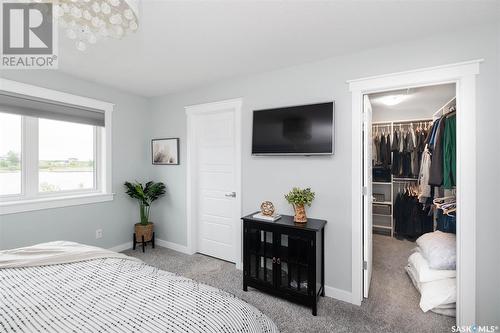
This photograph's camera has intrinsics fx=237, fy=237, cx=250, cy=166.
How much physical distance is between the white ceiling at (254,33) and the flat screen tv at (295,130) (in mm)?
527

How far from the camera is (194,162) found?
3.55 metres

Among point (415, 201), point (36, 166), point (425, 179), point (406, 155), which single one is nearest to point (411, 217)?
point (415, 201)

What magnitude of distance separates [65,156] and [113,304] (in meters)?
2.77

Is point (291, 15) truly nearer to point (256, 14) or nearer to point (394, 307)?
point (256, 14)

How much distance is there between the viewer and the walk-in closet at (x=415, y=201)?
2238mm

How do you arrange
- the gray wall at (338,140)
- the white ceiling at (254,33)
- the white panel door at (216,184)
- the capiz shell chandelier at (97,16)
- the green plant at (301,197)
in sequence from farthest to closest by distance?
1. the white panel door at (216,184)
2. the green plant at (301,197)
3. the gray wall at (338,140)
4. the white ceiling at (254,33)
5. the capiz shell chandelier at (97,16)

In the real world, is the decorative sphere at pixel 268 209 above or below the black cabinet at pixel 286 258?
above

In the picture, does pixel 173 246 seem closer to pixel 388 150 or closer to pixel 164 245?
pixel 164 245

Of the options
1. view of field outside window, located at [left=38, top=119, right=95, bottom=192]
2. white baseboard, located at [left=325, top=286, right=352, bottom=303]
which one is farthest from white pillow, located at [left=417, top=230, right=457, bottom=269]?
view of field outside window, located at [left=38, top=119, right=95, bottom=192]

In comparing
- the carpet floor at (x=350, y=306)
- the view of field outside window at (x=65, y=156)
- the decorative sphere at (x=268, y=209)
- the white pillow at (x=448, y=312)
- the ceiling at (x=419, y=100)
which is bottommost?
the carpet floor at (x=350, y=306)

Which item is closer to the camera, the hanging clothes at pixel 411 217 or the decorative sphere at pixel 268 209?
the decorative sphere at pixel 268 209

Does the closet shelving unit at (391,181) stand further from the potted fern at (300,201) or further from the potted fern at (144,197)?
the potted fern at (144,197)

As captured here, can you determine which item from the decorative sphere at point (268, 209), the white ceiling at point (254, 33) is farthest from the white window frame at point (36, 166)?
the decorative sphere at point (268, 209)

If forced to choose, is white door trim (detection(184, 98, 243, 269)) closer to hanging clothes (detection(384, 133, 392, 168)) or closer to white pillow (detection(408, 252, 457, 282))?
white pillow (detection(408, 252, 457, 282))
